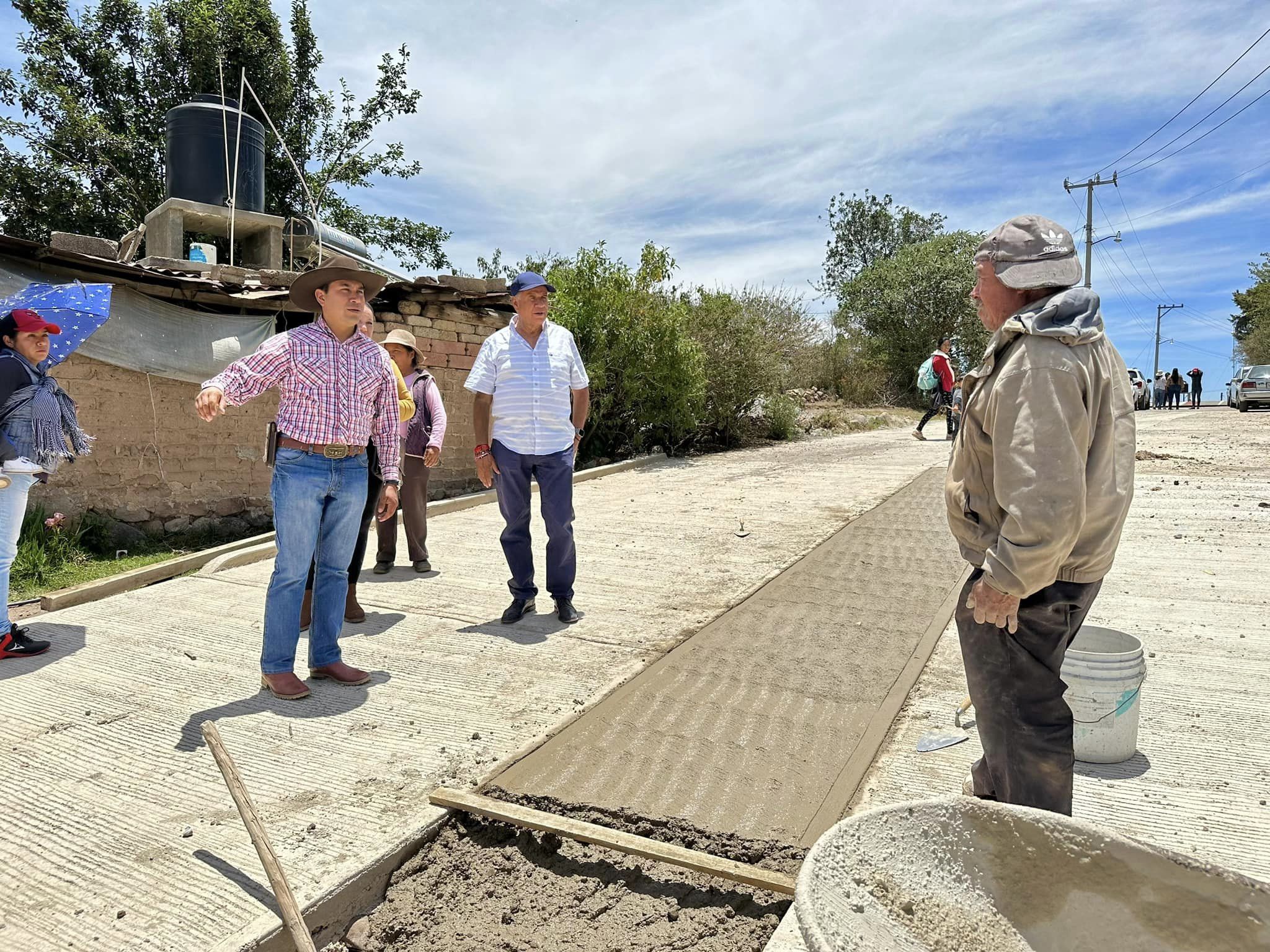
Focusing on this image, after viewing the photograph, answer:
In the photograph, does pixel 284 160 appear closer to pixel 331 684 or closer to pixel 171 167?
pixel 171 167

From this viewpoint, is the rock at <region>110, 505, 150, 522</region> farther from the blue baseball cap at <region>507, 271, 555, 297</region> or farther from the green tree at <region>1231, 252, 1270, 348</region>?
the green tree at <region>1231, 252, 1270, 348</region>

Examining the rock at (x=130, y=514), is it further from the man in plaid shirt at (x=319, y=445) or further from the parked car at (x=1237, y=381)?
the parked car at (x=1237, y=381)

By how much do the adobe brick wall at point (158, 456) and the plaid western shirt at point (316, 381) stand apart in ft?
17.4

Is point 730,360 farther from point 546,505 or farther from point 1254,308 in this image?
point 1254,308

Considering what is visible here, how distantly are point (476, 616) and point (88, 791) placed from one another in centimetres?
266

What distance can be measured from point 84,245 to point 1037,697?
30.6 ft

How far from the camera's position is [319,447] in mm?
4121

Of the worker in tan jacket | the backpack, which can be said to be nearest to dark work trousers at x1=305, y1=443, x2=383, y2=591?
the worker in tan jacket

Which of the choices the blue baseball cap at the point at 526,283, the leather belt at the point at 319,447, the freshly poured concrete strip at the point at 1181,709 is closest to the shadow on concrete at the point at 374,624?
the leather belt at the point at 319,447

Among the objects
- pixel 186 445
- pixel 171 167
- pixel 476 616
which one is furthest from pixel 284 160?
pixel 476 616

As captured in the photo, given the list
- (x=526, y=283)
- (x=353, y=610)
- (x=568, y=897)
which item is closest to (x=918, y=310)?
(x=526, y=283)

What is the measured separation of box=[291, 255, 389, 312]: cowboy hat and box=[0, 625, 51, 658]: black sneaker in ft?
8.50

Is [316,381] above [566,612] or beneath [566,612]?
above

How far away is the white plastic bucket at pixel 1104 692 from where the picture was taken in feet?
10.3
